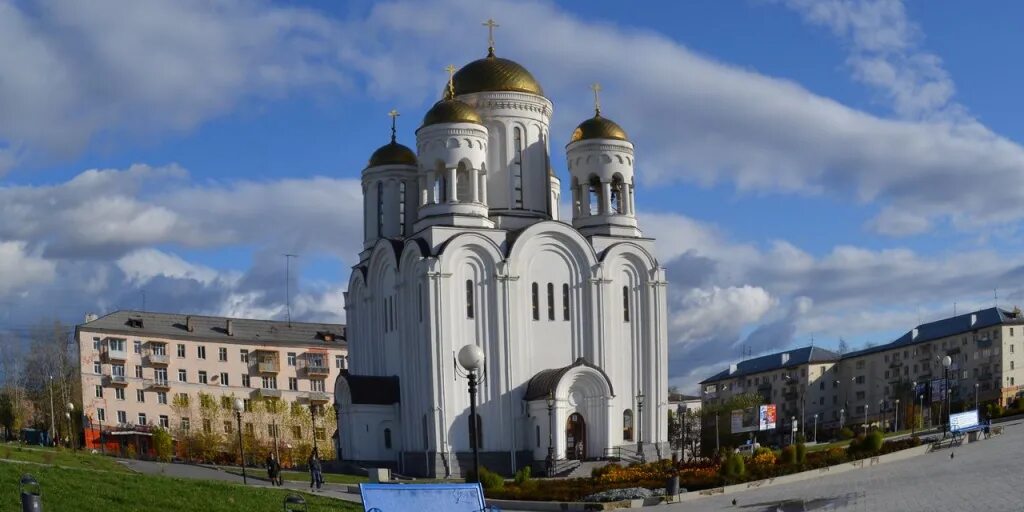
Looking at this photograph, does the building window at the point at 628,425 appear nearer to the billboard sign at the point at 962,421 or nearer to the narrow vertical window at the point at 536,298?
the narrow vertical window at the point at 536,298

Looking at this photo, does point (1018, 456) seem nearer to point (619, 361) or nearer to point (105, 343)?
point (619, 361)

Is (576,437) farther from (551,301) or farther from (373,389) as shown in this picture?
(373,389)

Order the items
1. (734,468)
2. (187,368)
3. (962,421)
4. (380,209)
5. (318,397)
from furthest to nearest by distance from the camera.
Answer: (318,397) < (187,368) < (380,209) < (962,421) < (734,468)

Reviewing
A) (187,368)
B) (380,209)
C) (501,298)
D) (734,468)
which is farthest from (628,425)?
(187,368)

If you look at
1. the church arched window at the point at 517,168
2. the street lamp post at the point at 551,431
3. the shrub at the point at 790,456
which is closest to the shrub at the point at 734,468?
the shrub at the point at 790,456

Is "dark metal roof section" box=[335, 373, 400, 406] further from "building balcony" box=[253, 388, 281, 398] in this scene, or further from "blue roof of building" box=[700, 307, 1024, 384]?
"blue roof of building" box=[700, 307, 1024, 384]

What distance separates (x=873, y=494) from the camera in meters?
23.5

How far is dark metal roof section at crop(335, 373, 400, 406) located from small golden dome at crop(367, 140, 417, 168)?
8.36 metres

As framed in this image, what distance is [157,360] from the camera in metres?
68.7

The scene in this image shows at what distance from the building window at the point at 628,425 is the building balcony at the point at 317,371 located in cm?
3292

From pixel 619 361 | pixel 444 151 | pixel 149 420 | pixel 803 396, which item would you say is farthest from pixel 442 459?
pixel 803 396

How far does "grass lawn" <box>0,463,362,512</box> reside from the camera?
1895 cm

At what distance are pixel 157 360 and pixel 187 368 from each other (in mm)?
1789

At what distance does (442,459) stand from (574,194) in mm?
11764
